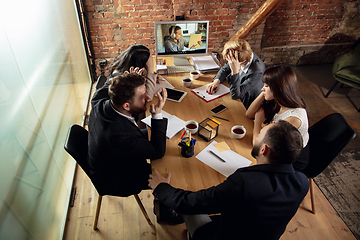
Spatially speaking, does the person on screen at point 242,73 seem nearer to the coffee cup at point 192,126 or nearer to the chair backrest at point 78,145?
the coffee cup at point 192,126

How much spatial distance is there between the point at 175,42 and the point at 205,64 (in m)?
0.47

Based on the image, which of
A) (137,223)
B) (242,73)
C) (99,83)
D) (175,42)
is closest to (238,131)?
(242,73)

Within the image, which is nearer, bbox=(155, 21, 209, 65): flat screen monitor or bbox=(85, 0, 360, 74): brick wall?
bbox=(155, 21, 209, 65): flat screen monitor

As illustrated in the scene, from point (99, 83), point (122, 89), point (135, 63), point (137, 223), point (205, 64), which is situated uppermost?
point (122, 89)

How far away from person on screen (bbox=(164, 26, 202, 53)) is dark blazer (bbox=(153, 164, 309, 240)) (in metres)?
1.93

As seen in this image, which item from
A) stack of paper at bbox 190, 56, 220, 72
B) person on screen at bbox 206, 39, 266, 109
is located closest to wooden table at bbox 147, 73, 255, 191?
person on screen at bbox 206, 39, 266, 109

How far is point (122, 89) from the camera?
4.99ft

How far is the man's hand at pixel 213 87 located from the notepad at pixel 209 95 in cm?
3

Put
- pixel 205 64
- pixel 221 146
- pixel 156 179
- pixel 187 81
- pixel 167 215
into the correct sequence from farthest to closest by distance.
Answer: pixel 205 64 → pixel 187 81 → pixel 167 215 → pixel 221 146 → pixel 156 179

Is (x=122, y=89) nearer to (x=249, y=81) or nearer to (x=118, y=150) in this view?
(x=118, y=150)

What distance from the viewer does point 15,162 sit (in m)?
1.37

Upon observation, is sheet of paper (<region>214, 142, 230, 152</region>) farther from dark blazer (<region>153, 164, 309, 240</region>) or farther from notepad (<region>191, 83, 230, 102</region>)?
notepad (<region>191, 83, 230, 102</region>)

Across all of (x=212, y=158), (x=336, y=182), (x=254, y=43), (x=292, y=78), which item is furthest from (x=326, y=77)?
(x=212, y=158)

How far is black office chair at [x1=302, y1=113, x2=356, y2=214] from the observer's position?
5.42 ft
